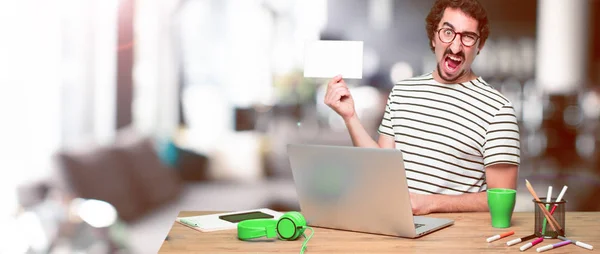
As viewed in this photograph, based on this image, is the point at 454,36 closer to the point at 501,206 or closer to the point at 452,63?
the point at 452,63

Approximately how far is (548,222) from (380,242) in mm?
401

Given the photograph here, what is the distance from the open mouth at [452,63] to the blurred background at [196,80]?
165cm

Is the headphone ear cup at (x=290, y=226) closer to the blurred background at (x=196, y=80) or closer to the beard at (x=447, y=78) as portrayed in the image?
the beard at (x=447, y=78)

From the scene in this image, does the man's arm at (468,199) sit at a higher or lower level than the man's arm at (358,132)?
lower

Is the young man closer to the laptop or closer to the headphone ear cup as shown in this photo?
the laptop

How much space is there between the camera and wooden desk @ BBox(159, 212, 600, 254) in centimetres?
147

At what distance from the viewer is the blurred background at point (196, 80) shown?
→ 3.92 meters

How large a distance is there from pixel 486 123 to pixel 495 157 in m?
0.15

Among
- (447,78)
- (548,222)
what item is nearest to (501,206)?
(548,222)

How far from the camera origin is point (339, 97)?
207 cm

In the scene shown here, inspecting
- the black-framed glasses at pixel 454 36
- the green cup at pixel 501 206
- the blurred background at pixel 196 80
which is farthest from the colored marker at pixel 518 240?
the blurred background at pixel 196 80

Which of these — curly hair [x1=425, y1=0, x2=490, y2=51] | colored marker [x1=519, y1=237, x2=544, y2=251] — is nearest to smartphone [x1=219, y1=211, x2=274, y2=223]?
colored marker [x1=519, y1=237, x2=544, y2=251]

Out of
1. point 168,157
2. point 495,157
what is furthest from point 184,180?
point 495,157

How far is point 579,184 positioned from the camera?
4.16 meters
